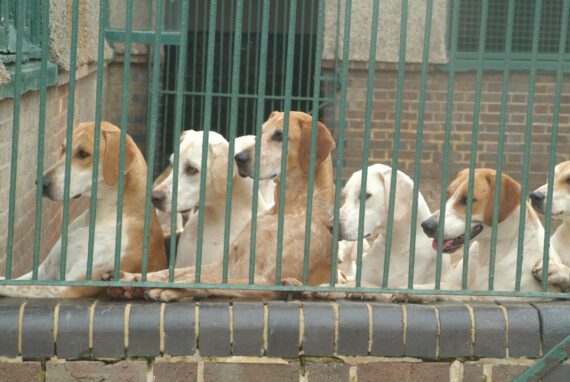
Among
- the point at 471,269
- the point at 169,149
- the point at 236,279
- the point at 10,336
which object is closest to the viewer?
the point at 10,336

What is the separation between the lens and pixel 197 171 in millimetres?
7168

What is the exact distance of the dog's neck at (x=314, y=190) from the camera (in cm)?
650

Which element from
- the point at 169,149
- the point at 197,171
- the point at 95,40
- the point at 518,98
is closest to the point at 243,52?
the point at 169,149

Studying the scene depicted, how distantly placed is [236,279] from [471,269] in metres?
1.30

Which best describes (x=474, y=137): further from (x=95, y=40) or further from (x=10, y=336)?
(x=95, y=40)

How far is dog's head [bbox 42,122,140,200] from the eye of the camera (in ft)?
20.3

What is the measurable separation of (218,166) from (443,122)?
279 inches

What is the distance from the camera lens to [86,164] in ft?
20.6

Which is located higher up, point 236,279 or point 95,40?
point 95,40

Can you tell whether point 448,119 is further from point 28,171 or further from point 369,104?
point 28,171

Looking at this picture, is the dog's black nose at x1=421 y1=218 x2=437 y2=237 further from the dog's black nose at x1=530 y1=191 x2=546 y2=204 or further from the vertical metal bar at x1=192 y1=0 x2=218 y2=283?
the vertical metal bar at x1=192 y1=0 x2=218 y2=283

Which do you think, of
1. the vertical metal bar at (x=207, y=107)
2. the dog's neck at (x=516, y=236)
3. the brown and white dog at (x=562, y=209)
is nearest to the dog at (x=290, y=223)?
the vertical metal bar at (x=207, y=107)

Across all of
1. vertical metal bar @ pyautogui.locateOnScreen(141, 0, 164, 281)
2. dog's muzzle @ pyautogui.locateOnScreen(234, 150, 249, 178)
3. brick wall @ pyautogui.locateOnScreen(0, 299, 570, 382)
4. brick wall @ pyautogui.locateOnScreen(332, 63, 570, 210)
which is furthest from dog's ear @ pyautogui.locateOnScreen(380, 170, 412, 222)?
brick wall @ pyautogui.locateOnScreen(332, 63, 570, 210)

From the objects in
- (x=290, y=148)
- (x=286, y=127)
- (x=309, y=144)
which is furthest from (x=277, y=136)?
(x=286, y=127)
